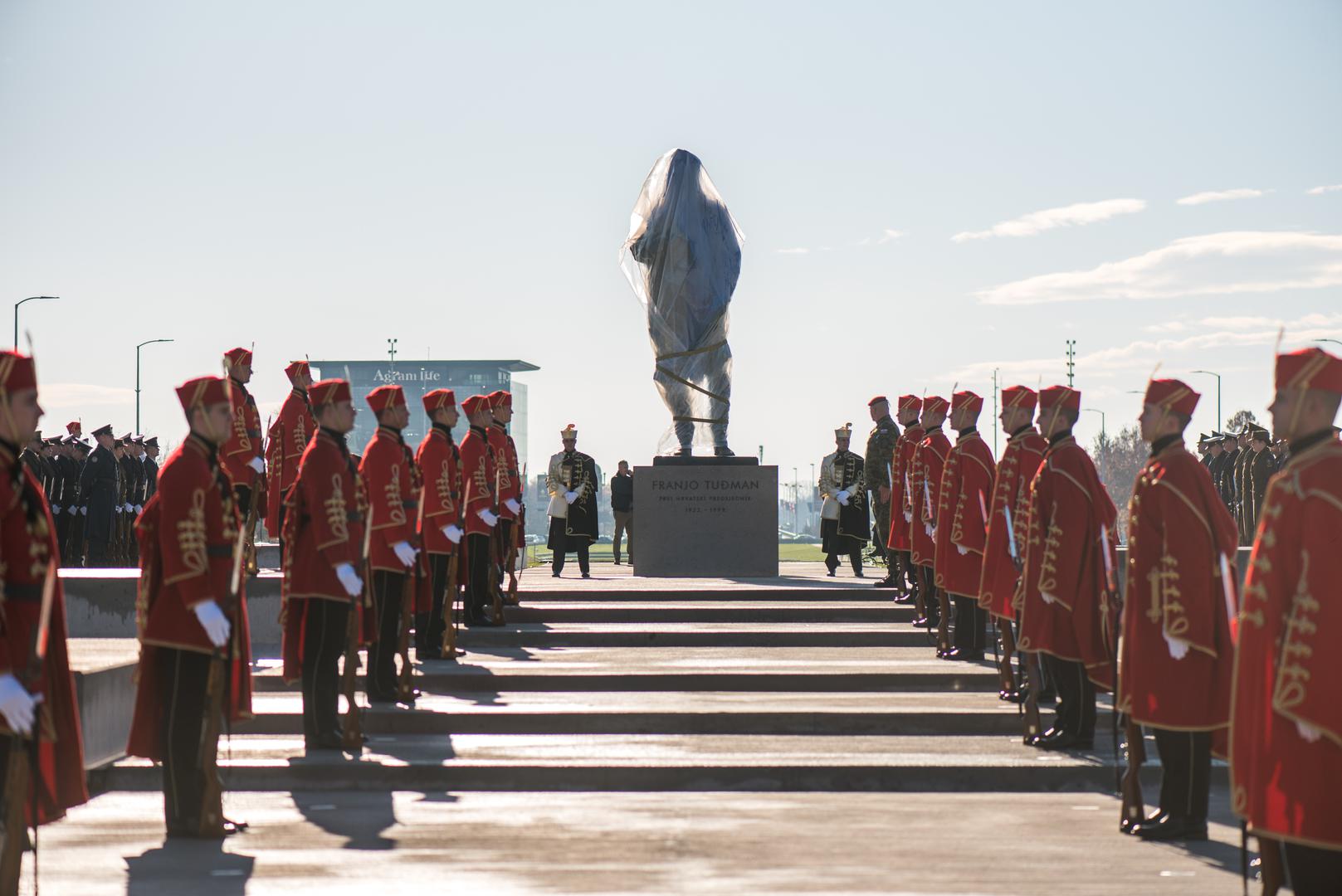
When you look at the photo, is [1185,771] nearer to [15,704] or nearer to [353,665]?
[353,665]

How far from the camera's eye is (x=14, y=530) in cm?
652

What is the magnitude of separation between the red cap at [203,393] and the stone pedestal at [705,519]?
12200mm

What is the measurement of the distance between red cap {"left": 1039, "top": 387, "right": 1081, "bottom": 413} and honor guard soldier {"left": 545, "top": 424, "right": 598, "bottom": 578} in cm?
1207

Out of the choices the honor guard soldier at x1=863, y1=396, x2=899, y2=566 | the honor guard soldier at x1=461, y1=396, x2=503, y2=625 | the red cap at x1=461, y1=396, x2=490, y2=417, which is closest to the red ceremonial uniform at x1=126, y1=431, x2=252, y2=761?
the honor guard soldier at x1=461, y1=396, x2=503, y2=625

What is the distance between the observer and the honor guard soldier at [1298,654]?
570cm

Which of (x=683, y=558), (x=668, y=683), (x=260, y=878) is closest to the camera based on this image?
(x=260, y=878)

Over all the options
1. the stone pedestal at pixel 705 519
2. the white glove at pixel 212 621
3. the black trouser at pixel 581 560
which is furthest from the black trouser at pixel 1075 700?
the black trouser at pixel 581 560

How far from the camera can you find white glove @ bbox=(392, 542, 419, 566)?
12.2m

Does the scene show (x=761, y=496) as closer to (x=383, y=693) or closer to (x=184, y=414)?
(x=383, y=693)

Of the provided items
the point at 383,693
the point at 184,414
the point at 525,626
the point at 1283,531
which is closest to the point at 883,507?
the point at 525,626

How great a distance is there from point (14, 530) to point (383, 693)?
6.04 metres

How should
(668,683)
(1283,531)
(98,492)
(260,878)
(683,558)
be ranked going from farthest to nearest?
(98,492), (683,558), (668,683), (260,878), (1283,531)

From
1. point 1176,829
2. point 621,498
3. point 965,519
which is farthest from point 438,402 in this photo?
point 621,498

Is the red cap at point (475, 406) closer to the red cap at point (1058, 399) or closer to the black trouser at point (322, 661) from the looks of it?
the black trouser at point (322, 661)
